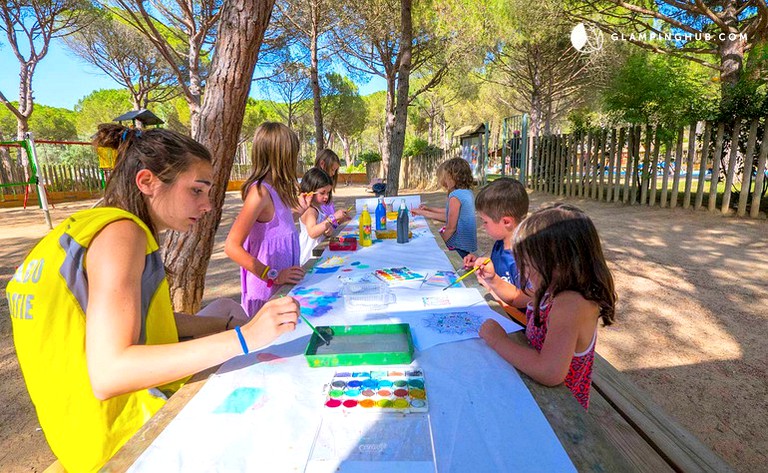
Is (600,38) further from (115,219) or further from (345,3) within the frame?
(115,219)

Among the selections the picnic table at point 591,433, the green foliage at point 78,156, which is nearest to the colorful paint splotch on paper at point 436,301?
the picnic table at point 591,433

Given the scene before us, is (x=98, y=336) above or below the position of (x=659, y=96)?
below

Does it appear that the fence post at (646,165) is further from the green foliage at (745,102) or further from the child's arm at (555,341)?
the child's arm at (555,341)

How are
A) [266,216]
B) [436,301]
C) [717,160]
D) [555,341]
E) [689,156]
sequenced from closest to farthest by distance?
1. [555,341]
2. [436,301]
3. [266,216]
4. [717,160]
5. [689,156]

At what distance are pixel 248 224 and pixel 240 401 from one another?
1.31 metres

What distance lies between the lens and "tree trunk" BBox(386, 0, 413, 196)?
7500mm

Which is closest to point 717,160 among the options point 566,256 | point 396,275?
point 396,275

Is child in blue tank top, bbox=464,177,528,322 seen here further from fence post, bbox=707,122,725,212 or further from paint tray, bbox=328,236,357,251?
fence post, bbox=707,122,725,212

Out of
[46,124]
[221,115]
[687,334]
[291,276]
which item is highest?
[46,124]

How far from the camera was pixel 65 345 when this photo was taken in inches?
37.0

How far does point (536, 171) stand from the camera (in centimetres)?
1113

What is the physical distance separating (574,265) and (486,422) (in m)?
0.60

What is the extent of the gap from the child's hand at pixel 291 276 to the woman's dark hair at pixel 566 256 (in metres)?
1.13

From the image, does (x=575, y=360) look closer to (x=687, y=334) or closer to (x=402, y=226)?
(x=402, y=226)
